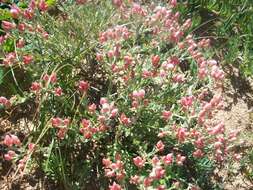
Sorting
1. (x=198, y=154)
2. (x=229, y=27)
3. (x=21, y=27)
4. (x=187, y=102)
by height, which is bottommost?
(x=198, y=154)

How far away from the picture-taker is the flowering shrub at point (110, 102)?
2180 mm

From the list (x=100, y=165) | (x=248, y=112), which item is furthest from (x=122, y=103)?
(x=248, y=112)

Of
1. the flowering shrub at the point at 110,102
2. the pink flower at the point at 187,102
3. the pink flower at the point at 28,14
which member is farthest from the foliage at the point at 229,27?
the pink flower at the point at 28,14

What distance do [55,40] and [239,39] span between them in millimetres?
1326

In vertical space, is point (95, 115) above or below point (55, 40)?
below

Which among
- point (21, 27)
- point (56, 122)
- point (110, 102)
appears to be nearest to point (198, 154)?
point (110, 102)

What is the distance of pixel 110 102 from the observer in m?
2.27

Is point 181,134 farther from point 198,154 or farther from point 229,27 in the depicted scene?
point 229,27

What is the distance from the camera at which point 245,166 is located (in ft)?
8.96

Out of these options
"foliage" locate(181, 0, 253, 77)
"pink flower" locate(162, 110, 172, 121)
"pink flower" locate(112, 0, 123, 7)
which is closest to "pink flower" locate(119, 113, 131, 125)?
"pink flower" locate(162, 110, 172, 121)

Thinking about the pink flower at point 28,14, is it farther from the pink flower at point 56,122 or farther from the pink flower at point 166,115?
the pink flower at point 166,115

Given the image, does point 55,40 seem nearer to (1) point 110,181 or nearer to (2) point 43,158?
(2) point 43,158

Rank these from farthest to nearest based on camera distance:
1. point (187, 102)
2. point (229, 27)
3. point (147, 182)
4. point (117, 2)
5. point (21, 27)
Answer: point (229, 27)
point (117, 2)
point (21, 27)
point (187, 102)
point (147, 182)

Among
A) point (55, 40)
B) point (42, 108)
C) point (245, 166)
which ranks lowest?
point (245, 166)
